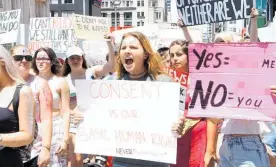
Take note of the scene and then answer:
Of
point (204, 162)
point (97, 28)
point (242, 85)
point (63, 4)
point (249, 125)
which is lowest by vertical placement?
point (204, 162)

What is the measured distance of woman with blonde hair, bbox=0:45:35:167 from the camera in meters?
3.53

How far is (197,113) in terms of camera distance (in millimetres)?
4141

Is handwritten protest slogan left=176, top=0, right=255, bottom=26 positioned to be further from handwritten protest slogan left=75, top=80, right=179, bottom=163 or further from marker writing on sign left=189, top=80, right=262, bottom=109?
handwritten protest slogan left=75, top=80, right=179, bottom=163

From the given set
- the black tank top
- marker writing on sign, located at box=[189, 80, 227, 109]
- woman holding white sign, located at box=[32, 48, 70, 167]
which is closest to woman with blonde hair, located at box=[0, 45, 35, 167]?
the black tank top

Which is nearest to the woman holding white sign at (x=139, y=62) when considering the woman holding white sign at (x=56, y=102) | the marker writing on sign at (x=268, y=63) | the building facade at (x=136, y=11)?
the marker writing on sign at (x=268, y=63)

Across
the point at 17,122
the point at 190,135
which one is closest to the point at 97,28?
the point at 190,135

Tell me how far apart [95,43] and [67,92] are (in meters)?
9.67

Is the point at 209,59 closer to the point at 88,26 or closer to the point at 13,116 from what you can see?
the point at 13,116

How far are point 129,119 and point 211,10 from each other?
7.51 feet

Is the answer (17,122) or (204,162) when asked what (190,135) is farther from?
(17,122)

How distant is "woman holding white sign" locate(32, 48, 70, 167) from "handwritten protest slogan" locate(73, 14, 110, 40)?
518 cm

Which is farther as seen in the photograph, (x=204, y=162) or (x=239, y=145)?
(x=204, y=162)

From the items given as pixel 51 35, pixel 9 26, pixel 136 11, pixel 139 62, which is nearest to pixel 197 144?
pixel 139 62

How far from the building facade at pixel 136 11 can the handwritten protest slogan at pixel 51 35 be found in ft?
434
